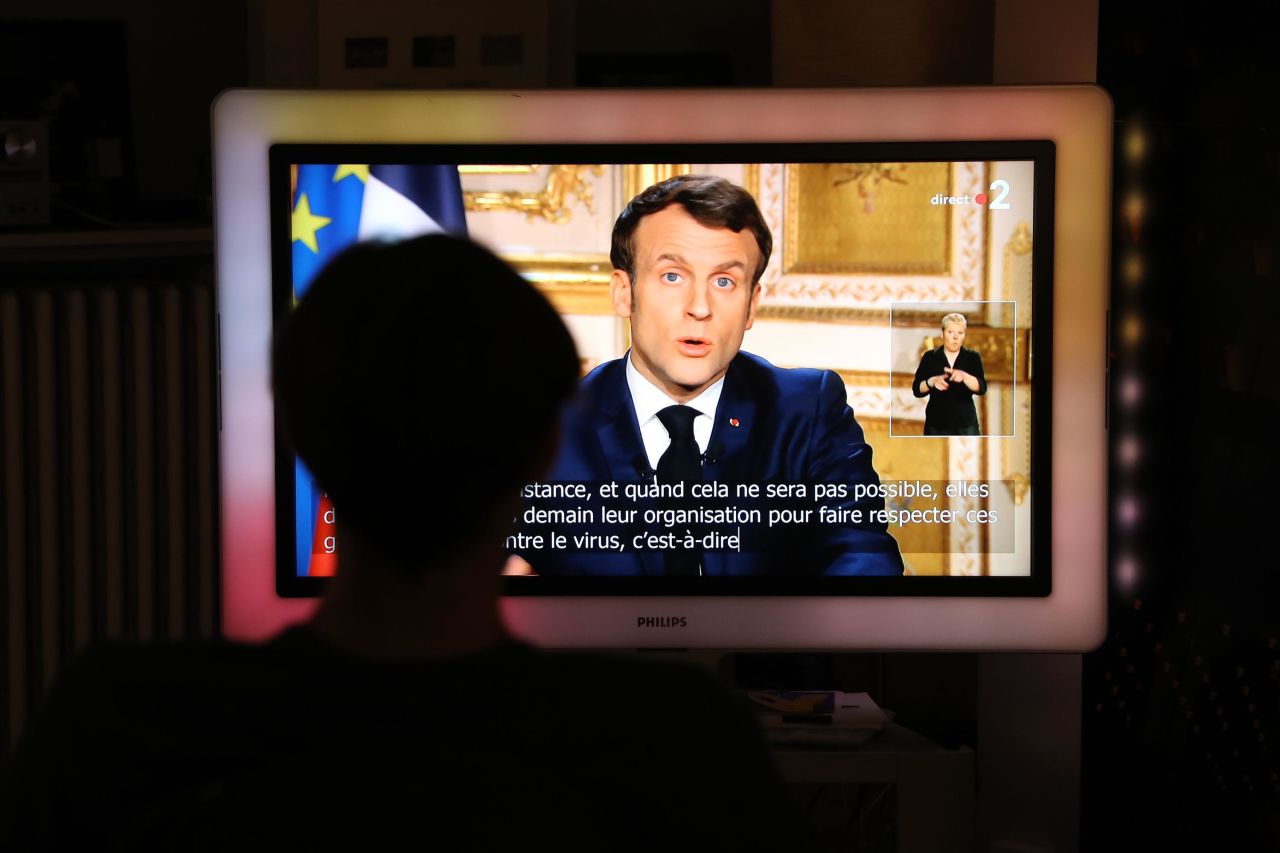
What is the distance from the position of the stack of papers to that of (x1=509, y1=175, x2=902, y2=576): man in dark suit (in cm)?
23

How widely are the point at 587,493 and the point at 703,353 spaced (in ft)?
0.88

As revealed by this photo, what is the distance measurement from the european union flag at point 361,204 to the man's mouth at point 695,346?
1.19ft

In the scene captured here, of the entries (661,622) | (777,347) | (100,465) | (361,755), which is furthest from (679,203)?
(100,465)

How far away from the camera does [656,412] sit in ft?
6.24

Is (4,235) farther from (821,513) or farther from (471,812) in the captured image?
(471,812)

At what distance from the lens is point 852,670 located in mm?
2496

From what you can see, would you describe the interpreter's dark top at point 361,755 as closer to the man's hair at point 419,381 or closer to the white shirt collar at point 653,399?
the man's hair at point 419,381

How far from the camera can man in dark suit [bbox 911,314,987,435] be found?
1876 mm

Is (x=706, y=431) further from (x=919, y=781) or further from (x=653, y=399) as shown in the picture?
(x=919, y=781)

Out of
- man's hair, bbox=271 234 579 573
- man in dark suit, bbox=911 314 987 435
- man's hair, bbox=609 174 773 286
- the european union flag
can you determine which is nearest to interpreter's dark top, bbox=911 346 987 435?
man in dark suit, bbox=911 314 987 435

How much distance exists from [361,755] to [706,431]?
1198 millimetres

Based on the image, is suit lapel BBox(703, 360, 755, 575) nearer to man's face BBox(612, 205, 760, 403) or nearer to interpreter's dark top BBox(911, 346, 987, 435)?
man's face BBox(612, 205, 760, 403)

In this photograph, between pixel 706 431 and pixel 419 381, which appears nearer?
pixel 419 381

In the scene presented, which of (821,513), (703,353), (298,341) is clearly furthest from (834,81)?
(298,341)
